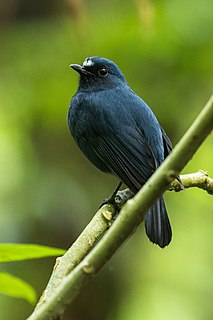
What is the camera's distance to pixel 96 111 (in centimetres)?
405

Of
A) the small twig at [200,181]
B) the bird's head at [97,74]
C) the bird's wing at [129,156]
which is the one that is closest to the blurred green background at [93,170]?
the bird's head at [97,74]

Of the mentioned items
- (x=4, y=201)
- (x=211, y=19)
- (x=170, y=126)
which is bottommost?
(x=4, y=201)

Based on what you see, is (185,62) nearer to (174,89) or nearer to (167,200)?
(174,89)

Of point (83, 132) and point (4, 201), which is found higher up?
point (83, 132)

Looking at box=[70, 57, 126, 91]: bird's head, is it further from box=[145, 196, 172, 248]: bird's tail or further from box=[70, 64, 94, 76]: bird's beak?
box=[145, 196, 172, 248]: bird's tail

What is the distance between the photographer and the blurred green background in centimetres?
562

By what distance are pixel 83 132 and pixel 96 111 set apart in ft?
0.46

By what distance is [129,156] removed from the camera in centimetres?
368

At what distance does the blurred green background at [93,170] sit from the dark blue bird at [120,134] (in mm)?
1300

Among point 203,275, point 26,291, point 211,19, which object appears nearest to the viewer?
point 26,291

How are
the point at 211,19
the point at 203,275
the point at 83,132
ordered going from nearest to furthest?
the point at 83,132
the point at 211,19
the point at 203,275

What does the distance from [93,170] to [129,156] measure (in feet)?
9.09

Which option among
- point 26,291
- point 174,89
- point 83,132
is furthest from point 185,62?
point 26,291

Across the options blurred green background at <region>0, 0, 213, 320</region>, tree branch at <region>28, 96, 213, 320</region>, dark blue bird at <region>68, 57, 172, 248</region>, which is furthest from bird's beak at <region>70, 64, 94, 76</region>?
tree branch at <region>28, 96, 213, 320</region>
